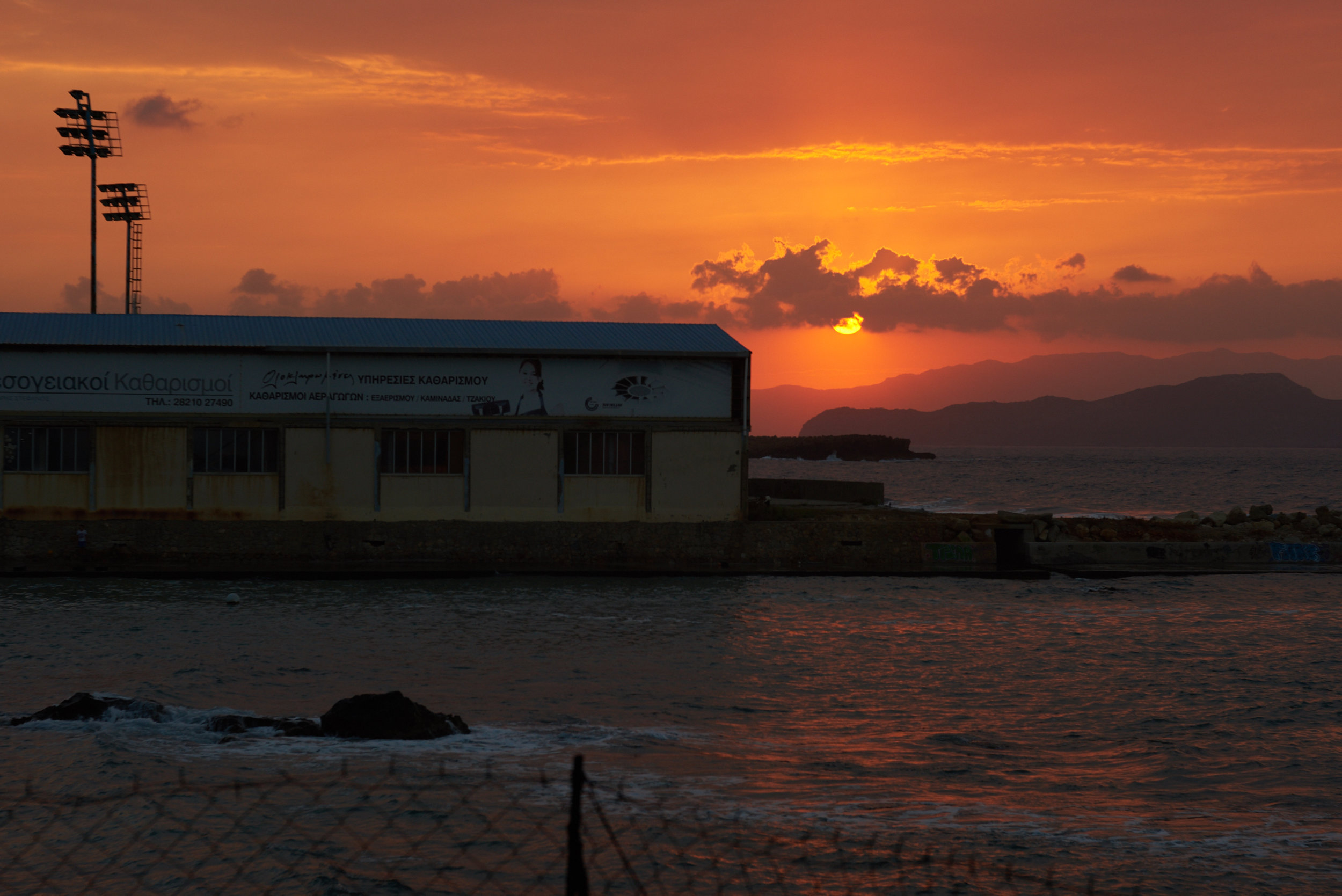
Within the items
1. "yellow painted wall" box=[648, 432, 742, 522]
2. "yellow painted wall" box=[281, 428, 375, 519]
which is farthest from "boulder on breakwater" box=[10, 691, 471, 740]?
"yellow painted wall" box=[648, 432, 742, 522]

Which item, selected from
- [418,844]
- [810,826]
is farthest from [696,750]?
[418,844]

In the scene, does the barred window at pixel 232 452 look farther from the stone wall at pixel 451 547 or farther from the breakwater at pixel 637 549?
the stone wall at pixel 451 547

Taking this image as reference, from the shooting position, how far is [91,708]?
14195mm

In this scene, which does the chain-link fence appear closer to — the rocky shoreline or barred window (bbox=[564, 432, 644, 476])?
barred window (bbox=[564, 432, 644, 476])

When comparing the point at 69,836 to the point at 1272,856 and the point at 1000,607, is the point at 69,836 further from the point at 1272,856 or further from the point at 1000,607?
the point at 1000,607

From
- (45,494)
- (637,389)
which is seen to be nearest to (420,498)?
(637,389)

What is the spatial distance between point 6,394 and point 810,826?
30.0 meters

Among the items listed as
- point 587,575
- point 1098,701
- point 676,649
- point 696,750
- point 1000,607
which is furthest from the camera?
point 587,575

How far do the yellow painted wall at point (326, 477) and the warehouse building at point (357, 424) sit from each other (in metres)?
0.05

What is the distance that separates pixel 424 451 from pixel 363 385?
2.66 m

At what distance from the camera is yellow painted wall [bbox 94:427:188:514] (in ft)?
105

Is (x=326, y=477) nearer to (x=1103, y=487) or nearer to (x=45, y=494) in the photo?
(x=45, y=494)

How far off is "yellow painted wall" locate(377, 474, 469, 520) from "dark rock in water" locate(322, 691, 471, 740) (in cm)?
1941

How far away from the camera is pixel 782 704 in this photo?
16.5 meters
